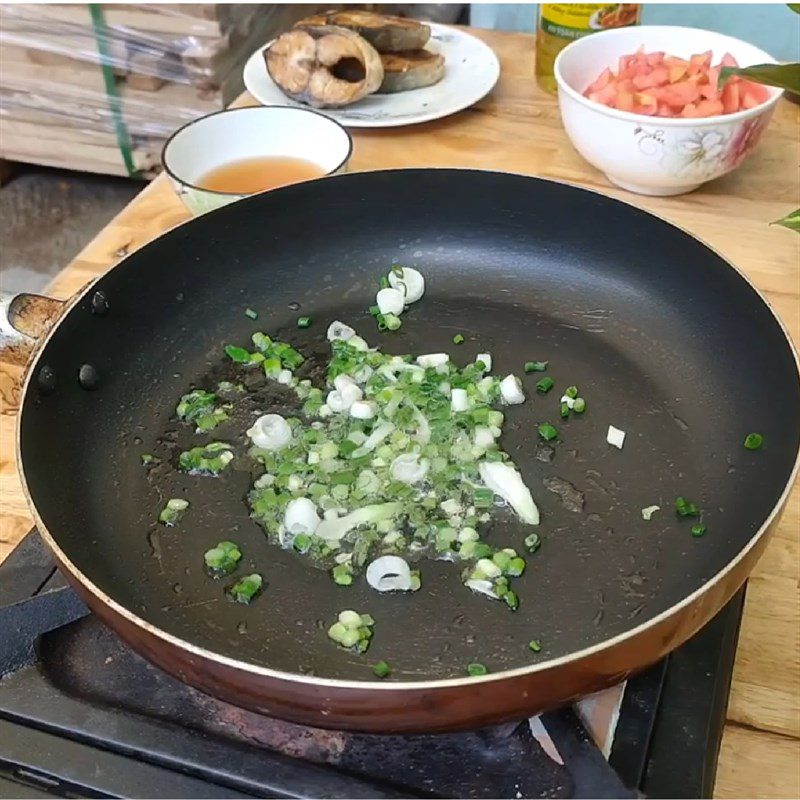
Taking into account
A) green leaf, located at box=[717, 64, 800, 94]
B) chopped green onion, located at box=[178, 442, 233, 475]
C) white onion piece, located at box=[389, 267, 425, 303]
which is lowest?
chopped green onion, located at box=[178, 442, 233, 475]

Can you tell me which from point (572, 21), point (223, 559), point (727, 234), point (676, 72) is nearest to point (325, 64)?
point (572, 21)

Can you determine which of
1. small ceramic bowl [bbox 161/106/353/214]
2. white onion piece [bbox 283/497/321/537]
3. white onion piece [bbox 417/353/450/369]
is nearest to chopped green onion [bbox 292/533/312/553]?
white onion piece [bbox 283/497/321/537]

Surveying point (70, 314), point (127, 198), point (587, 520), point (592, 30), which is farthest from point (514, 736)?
Answer: point (127, 198)

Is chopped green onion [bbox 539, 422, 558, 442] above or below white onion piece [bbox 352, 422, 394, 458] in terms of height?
above

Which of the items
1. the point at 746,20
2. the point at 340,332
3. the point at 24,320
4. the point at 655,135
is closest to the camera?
the point at 24,320

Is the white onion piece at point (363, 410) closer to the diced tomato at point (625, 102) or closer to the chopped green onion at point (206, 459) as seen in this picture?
the chopped green onion at point (206, 459)

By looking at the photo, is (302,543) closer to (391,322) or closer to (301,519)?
(301,519)

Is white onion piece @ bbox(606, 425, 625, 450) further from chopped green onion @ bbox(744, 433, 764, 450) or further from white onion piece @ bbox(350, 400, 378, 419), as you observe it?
white onion piece @ bbox(350, 400, 378, 419)
